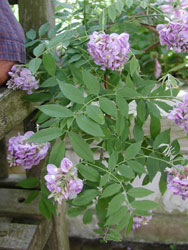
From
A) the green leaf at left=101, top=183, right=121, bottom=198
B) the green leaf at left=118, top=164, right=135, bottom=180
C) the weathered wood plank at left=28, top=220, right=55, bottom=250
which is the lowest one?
the weathered wood plank at left=28, top=220, right=55, bottom=250

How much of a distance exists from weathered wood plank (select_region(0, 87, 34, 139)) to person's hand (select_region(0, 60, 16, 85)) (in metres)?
0.03

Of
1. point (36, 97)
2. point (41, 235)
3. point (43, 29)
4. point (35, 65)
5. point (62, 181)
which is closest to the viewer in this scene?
point (62, 181)

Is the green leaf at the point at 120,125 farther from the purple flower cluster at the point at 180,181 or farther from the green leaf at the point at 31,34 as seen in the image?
the green leaf at the point at 31,34

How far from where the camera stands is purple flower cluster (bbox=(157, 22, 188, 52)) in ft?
2.60

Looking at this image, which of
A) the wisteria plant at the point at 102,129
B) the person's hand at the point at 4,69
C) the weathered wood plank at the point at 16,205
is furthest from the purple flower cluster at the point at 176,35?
the weathered wood plank at the point at 16,205

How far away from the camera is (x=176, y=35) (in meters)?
0.81

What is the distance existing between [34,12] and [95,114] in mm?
621

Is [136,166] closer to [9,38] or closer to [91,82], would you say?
[91,82]

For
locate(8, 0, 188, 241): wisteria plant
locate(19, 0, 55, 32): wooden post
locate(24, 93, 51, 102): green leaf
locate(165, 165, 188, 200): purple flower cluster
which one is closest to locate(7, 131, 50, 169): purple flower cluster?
locate(8, 0, 188, 241): wisteria plant

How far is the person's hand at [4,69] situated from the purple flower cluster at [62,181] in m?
0.37

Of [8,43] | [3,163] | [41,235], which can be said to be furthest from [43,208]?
[3,163]

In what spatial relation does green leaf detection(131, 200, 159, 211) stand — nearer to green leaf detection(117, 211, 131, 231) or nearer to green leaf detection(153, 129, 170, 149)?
green leaf detection(117, 211, 131, 231)

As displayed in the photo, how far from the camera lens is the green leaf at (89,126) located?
0.64 m

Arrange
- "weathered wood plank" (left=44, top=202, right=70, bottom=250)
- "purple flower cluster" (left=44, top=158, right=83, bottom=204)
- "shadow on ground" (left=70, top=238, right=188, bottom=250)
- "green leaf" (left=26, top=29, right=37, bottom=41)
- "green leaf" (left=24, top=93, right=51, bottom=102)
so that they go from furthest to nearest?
"shadow on ground" (left=70, top=238, right=188, bottom=250), "weathered wood plank" (left=44, top=202, right=70, bottom=250), "green leaf" (left=26, top=29, right=37, bottom=41), "green leaf" (left=24, top=93, right=51, bottom=102), "purple flower cluster" (left=44, top=158, right=83, bottom=204)
